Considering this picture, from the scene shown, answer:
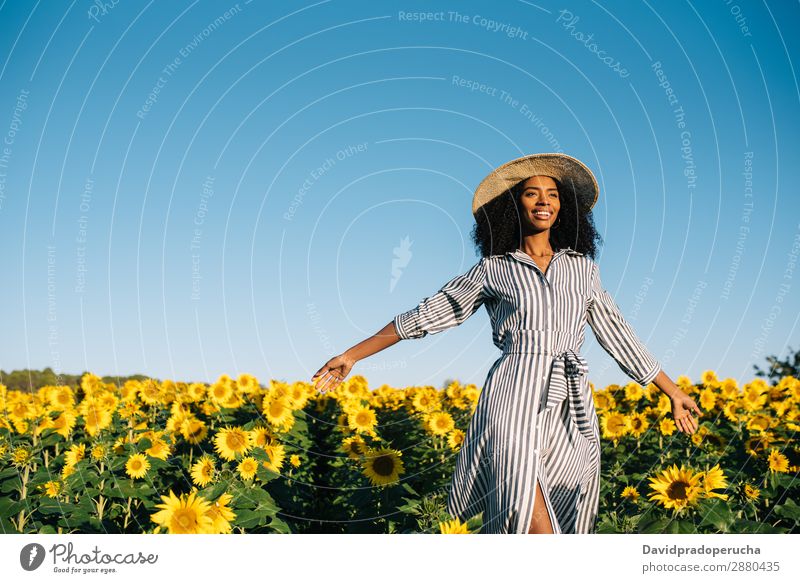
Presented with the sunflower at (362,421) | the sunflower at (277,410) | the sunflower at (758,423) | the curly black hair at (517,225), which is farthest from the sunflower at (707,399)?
the sunflower at (277,410)

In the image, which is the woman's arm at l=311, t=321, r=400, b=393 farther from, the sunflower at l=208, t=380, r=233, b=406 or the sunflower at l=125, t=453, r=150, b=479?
the sunflower at l=208, t=380, r=233, b=406

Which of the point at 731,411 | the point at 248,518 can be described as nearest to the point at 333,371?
the point at 248,518

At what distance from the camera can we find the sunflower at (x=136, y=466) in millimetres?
6199

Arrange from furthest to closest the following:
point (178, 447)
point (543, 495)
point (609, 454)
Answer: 1. point (609, 454)
2. point (178, 447)
3. point (543, 495)

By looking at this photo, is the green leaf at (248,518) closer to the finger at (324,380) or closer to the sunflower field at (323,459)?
the sunflower field at (323,459)

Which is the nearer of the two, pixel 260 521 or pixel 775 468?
pixel 260 521

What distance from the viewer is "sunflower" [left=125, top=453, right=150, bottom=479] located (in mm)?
6199

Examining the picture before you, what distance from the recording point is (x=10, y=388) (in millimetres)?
10961

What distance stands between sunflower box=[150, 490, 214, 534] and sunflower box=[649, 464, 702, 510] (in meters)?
2.37

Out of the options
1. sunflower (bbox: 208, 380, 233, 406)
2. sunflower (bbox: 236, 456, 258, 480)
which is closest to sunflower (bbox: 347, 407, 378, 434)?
sunflower (bbox: 208, 380, 233, 406)
